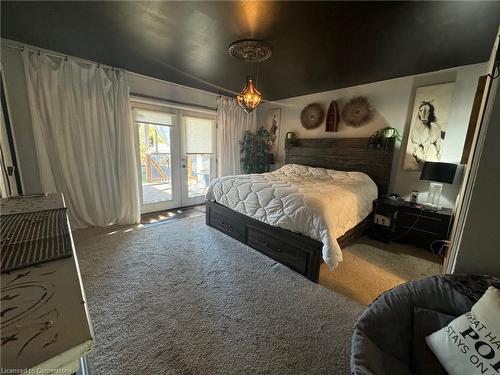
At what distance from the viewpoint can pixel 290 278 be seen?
2.13 meters

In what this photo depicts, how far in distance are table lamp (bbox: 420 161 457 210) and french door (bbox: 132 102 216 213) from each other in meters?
3.85

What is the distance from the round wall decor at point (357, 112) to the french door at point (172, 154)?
2.74m

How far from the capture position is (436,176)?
2.66 meters

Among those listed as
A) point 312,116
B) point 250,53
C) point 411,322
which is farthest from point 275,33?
point 411,322

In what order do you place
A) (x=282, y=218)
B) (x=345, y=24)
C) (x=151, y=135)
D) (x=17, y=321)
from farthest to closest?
(x=151, y=135) < (x=282, y=218) < (x=345, y=24) < (x=17, y=321)

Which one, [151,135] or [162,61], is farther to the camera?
[151,135]

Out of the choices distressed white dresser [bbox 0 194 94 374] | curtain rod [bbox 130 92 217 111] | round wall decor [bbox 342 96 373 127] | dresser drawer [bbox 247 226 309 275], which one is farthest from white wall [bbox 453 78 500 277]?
curtain rod [bbox 130 92 217 111]

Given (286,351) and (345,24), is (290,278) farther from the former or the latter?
(345,24)

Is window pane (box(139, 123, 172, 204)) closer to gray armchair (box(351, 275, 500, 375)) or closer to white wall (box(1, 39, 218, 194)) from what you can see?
white wall (box(1, 39, 218, 194))

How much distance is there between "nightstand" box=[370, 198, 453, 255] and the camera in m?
2.66

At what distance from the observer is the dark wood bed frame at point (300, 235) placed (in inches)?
85.0

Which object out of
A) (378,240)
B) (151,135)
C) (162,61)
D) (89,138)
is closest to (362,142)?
(378,240)

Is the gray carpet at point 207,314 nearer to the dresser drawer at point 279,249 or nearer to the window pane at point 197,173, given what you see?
the dresser drawer at point 279,249

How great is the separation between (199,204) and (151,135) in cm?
177
